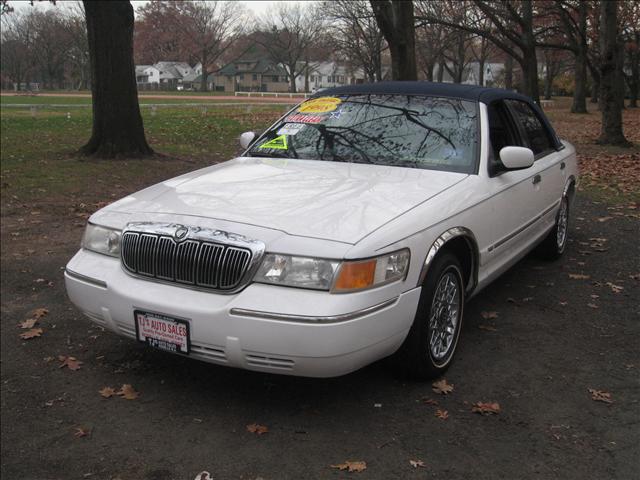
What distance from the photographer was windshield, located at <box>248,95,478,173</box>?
4273 mm

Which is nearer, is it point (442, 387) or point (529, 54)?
point (442, 387)

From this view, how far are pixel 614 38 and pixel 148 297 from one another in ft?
49.8

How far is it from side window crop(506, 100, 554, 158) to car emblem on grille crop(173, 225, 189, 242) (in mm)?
3076

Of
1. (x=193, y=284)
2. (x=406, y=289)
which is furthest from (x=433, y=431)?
(x=193, y=284)

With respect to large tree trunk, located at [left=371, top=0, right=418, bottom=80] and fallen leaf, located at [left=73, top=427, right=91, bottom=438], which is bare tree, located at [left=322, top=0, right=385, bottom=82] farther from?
fallen leaf, located at [left=73, top=427, right=91, bottom=438]

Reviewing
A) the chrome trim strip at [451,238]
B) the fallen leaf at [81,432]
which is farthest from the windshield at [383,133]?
the fallen leaf at [81,432]

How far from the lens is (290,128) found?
4902mm

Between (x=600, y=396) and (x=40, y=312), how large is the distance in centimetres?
402

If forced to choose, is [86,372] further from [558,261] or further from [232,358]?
[558,261]

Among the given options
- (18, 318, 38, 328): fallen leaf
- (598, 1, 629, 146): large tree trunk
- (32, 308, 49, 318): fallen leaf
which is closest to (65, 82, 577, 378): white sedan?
(18, 318, 38, 328): fallen leaf

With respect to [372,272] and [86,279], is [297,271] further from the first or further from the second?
[86,279]

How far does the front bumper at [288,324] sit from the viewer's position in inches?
115

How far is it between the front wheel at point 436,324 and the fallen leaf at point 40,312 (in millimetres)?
2923

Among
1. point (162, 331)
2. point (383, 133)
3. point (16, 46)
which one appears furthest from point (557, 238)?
point (16, 46)
